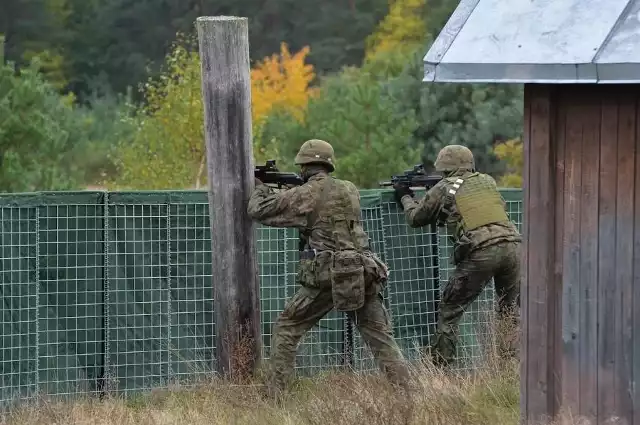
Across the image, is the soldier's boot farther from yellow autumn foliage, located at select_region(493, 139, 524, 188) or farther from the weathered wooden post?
yellow autumn foliage, located at select_region(493, 139, 524, 188)

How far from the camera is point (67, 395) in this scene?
26.4ft

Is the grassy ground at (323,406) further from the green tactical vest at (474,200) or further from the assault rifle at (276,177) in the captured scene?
the green tactical vest at (474,200)

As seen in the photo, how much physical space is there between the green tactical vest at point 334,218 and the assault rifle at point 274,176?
0.92 ft

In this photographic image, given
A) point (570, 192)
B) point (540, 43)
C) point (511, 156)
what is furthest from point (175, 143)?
point (540, 43)

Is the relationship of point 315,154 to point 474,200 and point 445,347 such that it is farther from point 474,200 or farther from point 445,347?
point 445,347

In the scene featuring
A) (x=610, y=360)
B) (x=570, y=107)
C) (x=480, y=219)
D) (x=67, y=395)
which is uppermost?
(x=570, y=107)

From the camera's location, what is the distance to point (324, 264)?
7.68 metres

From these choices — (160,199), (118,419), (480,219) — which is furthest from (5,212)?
(480,219)

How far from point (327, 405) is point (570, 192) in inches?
75.3

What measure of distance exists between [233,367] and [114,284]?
43.7 inches

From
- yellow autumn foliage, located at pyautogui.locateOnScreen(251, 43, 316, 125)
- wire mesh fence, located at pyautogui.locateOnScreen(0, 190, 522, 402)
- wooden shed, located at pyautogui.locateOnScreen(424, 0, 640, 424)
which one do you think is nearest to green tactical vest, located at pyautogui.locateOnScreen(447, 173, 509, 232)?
wire mesh fence, located at pyautogui.locateOnScreen(0, 190, 522, 402)

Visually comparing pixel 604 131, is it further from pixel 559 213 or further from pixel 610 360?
pixel 610 360

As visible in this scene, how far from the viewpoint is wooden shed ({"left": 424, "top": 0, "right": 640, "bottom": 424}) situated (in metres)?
5.51

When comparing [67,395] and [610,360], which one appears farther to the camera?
[67,395]
